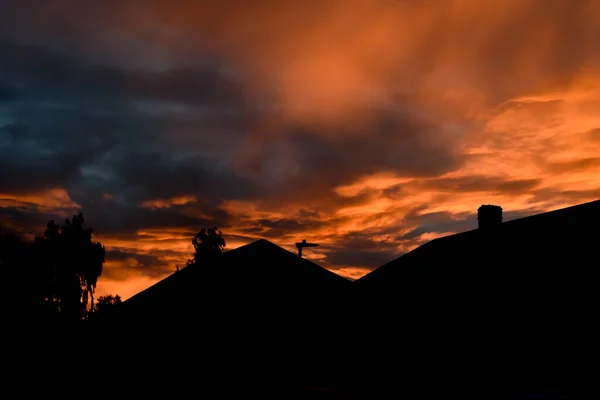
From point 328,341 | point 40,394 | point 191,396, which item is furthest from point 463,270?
point 40,394

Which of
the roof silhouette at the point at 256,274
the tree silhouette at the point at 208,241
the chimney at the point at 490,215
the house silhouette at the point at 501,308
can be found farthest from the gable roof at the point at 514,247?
the tree silhouette at the point at 208,241

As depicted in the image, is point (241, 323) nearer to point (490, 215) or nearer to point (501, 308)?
point (501, 308)

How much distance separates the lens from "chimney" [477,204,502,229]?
2136cm

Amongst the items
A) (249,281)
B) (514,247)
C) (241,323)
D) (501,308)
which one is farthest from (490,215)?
(241,323)

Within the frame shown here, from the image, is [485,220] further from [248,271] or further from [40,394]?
[40,394]

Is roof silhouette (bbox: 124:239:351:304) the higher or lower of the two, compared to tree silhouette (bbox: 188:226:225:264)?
lower

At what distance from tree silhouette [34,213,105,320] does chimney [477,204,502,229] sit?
37141 mm

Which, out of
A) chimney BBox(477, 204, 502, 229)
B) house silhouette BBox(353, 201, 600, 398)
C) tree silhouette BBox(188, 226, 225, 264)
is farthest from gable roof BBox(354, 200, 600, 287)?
tree silhouette BBox(188, 226, 225, 264)

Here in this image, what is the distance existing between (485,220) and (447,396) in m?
6.95

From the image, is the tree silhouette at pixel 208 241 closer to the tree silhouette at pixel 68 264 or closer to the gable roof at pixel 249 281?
the tree silhouette at pixel 68 264

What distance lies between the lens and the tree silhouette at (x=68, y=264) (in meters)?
50.9

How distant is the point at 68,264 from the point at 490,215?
125 ft

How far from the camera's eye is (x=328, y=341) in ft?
58.6

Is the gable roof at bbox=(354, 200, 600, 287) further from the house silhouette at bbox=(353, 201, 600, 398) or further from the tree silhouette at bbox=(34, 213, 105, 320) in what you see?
the tree silhouette at bbox=(34, 213, 105, 320)
